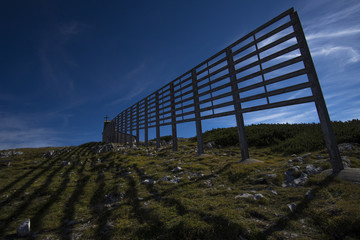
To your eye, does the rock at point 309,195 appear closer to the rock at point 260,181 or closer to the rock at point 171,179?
the rock at point 260,181

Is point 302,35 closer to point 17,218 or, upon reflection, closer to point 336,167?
point 336,167

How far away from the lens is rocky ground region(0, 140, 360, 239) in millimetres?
2588

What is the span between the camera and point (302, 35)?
5.56 meters

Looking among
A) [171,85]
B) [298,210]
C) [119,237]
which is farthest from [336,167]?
[171,85]

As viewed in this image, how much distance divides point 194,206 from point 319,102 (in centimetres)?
494

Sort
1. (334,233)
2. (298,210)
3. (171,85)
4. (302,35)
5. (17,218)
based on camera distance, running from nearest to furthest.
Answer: (334,233) < (298,210) < (17,218) < (302,35) < (171,85)

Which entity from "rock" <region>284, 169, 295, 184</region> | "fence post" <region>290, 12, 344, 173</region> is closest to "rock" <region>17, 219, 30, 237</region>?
"rock" <region>284, 169, 295, 184</region>

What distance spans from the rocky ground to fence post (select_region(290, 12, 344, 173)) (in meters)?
0.35

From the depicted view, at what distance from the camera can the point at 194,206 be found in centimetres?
345

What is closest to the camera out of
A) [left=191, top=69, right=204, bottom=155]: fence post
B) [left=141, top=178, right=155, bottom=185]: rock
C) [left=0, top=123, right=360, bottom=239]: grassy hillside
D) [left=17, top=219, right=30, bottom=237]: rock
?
[left=0, top=123, right=360, bottom=239]: grassy hillside

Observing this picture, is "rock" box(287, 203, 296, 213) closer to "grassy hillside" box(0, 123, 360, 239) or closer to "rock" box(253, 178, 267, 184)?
"grassy hillside" box(0, 123, 360, 239)

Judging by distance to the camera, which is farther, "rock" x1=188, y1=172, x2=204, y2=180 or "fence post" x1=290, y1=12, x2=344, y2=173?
"rock" x1=188, y1=172, x2=204, y2=180

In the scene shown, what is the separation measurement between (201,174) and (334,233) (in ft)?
11.9

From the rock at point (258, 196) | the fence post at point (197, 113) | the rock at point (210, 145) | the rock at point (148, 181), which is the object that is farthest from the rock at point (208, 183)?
the rock at point (210, 145)
